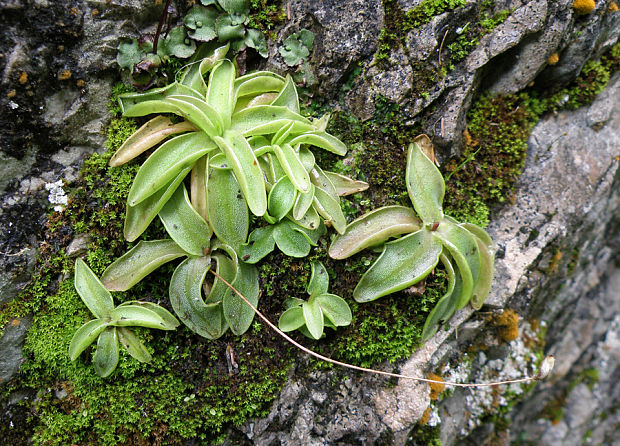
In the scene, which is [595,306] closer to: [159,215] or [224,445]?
[224,445]

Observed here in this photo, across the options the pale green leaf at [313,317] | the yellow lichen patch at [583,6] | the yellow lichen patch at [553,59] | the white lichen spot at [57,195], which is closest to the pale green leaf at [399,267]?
the pale green leaf at [313,317]

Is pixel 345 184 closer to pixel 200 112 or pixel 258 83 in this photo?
pixel 258 83

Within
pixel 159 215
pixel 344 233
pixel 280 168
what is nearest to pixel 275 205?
pixel 280 168

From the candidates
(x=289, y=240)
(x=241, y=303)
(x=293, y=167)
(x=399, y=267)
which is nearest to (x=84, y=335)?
(x=241, y=303)

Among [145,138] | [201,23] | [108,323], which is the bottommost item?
[108,323]

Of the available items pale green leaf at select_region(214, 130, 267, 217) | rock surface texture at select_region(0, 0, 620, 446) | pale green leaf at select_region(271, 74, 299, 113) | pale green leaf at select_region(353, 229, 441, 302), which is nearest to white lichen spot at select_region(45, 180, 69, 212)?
rock surface texture at select_region(0, 0, 620, 446)

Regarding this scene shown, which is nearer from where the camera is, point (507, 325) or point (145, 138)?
point (145, 138)
